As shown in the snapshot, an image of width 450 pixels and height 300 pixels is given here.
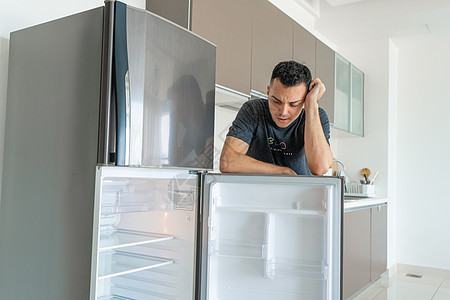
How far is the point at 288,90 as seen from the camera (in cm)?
163

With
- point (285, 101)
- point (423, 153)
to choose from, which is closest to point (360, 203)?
point (423, 153)

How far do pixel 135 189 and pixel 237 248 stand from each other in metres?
0.43

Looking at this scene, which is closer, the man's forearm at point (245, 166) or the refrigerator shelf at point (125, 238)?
the refrigerator shelf at point (125, 238)

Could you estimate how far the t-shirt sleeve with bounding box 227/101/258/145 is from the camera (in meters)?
1.80

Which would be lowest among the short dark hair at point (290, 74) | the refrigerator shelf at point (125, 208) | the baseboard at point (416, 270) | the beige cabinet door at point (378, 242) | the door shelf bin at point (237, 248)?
the baseboard at point (416, 270)

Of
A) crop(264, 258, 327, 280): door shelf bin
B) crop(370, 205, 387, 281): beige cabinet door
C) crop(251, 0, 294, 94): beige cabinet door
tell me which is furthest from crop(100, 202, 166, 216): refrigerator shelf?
crop(370, 205, 387, 281): beige cabinet door

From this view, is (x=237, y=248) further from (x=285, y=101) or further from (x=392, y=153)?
(x=392, y=153)

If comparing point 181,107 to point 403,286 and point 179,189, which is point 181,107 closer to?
point 179,189

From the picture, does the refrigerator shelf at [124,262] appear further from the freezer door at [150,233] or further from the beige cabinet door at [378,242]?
A: the beige cabinet door at [378,242]

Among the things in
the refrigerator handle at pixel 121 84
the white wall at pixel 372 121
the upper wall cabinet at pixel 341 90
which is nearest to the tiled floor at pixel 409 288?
the white wall at pixel 372 121

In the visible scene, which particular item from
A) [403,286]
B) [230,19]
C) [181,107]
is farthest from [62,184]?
[403,286]

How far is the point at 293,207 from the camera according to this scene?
1522mm

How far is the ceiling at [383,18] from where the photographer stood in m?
3.59

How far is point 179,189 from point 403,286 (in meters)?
3.21
